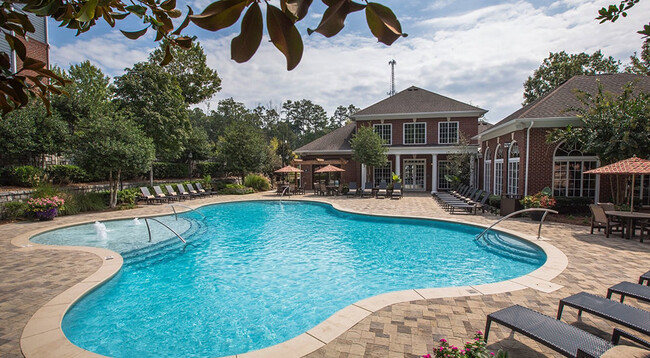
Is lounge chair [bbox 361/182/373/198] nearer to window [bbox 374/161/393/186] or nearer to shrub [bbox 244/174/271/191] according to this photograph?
window [bbox 374/161/393/186]

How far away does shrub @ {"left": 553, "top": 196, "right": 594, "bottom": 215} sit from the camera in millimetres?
12703

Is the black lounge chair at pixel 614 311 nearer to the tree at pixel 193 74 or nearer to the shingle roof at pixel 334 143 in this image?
the shingle roof at pixel 334 143

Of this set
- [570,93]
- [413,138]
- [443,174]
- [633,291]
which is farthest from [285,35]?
[443,174]

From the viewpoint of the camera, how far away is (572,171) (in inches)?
524

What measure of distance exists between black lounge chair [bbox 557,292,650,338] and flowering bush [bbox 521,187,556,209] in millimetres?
9380

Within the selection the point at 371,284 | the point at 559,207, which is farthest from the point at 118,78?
the point at 559,207

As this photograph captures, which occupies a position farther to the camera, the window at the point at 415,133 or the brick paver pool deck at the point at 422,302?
the window at the point at 415,133

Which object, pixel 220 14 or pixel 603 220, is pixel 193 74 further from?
pixel 220 14

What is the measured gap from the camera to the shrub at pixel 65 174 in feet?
52.3

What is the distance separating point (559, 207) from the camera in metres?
12.8

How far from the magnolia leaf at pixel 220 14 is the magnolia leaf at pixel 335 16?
8.2 inches

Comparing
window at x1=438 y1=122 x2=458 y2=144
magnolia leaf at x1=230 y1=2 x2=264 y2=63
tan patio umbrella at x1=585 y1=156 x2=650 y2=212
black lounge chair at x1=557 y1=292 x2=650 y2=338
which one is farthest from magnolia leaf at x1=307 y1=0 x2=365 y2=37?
window at x1=438 y1=122 x2=458 y2=144

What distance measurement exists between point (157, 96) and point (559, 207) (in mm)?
23591

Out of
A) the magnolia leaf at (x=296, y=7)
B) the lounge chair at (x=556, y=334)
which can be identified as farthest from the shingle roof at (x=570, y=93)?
the magnolia leaf at (x=296, y=7)
